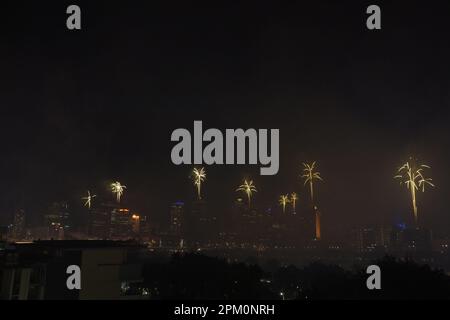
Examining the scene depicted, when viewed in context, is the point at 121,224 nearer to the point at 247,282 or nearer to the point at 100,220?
the point at 100,220

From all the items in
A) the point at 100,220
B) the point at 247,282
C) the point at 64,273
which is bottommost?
the point at 247,282

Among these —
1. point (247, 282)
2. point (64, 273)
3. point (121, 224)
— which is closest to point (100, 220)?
point (121, 224)

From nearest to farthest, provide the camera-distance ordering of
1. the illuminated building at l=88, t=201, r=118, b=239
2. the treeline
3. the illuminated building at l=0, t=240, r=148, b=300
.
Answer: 1. the illuminated building at l=0, t=240, r=148, b=300
2. the treeline
3. the illuminated building at l=88, t=201, r=118, b=239

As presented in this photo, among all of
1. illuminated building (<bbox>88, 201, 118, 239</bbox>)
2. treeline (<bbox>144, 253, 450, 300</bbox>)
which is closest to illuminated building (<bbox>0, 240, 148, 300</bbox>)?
treeline (<bbox>144, 253, 450, 300</bbox>)

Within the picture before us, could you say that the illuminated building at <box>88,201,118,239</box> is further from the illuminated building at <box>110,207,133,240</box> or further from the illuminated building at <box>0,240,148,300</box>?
the illuminated building at <box>0,240,148,300</box>

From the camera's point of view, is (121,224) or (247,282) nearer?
(247,282)

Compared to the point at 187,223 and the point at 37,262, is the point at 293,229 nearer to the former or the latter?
the point at 187,223

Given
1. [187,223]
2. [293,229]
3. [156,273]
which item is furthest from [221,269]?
[293,229]

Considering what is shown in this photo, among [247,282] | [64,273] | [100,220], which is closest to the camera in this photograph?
[64,273]

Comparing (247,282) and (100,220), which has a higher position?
(100,220)

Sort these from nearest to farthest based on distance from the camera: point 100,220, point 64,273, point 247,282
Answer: point 64,273 < point 247,282 < point 100,220

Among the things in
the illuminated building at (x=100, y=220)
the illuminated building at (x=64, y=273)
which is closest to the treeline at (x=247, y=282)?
the illuminated building at (x=64, y=273)

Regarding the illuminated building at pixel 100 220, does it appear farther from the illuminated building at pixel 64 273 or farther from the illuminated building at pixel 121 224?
the illuminated building at pixel 64 273

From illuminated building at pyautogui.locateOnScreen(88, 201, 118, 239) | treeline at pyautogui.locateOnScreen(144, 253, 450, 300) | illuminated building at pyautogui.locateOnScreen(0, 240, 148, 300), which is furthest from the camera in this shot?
illuminated building at pyautogui.locateOnScreen(88, 201, 118, 239)
